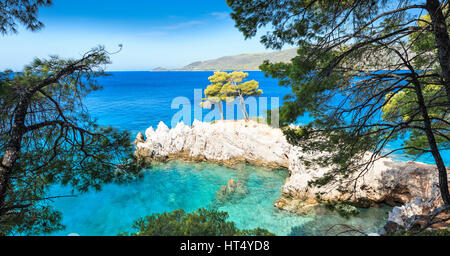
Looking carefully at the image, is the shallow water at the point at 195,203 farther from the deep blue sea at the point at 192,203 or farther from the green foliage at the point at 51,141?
the green foliage at the point at 51,141

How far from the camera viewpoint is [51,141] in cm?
431

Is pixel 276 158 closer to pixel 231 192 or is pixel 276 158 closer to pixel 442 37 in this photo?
pixel 231 192

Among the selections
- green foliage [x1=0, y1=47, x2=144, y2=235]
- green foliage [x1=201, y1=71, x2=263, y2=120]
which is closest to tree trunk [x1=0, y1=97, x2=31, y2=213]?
green foliage [x1=0, y1=47, x2=144, y2=235]

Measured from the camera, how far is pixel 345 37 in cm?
Answer: 404

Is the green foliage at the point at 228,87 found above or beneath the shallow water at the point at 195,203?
above

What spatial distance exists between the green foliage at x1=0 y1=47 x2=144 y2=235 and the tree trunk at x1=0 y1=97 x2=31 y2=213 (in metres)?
0.09

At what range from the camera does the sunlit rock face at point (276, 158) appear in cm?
1084

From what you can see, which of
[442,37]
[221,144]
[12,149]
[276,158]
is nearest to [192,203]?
[221,144]

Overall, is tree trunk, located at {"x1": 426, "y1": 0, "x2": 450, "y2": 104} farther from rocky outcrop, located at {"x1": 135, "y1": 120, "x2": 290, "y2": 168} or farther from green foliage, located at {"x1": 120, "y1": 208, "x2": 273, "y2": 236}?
rocky outcrop, located at {"x1": 135, "y1": 120, "x2": 290, "y2": 168}

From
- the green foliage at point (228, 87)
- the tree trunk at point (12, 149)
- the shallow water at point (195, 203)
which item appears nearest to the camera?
the tree trunk at point (12, 149)

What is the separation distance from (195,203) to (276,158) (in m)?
8.38

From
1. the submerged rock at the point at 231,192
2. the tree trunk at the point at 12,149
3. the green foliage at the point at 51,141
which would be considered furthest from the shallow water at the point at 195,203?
the tree trunk at the point at 12,149

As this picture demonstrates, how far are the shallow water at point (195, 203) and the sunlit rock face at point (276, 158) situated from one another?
993 millimetres

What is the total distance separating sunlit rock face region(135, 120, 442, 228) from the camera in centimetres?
1084
